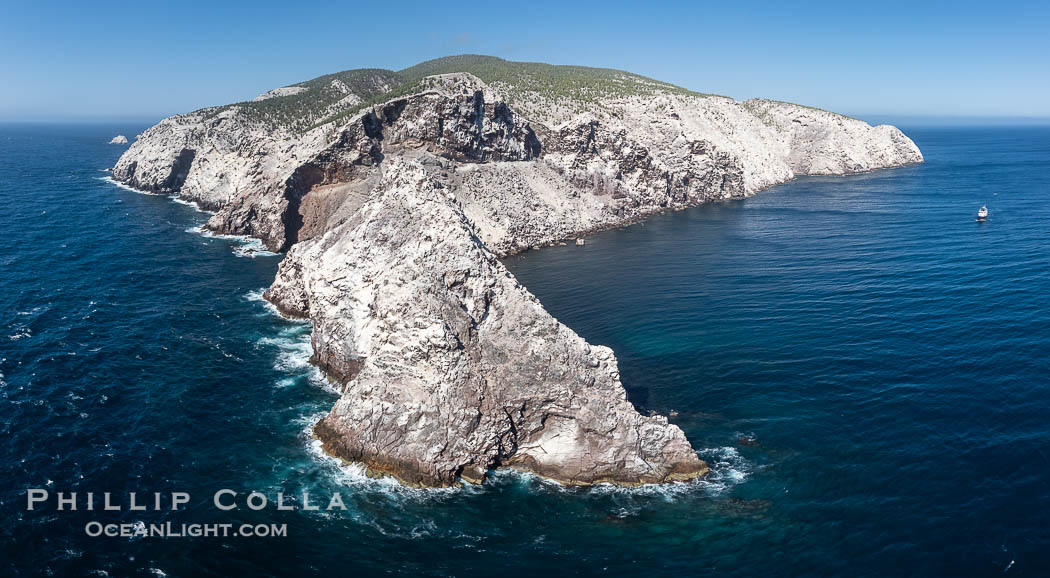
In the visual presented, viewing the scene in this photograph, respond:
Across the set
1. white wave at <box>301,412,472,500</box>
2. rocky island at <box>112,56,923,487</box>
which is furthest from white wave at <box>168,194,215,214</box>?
white wave at <box>301,412,472,500</box>

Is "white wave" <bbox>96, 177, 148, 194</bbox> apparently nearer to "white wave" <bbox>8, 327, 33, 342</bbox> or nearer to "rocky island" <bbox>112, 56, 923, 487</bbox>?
"rocky island" <bbox>112, 56, 923, 487</bbox>

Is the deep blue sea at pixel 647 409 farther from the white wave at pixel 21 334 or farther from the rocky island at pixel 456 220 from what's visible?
the rocky island at pixel 456 220

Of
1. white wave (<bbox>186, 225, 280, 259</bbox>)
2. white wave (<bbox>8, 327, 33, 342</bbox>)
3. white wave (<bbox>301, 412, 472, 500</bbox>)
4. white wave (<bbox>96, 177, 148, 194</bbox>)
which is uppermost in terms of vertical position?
white wave (<bbox>96, 177, 148, 194</bbox>)

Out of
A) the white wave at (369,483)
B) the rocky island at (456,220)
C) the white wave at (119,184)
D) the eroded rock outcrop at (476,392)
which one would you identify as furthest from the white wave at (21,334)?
the white wave at (119,184)

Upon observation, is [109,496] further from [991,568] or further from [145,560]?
[991,568]

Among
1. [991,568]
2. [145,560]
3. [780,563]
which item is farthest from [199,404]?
[991,568]

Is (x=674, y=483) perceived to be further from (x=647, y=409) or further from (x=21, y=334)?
(x=21, y=334)
